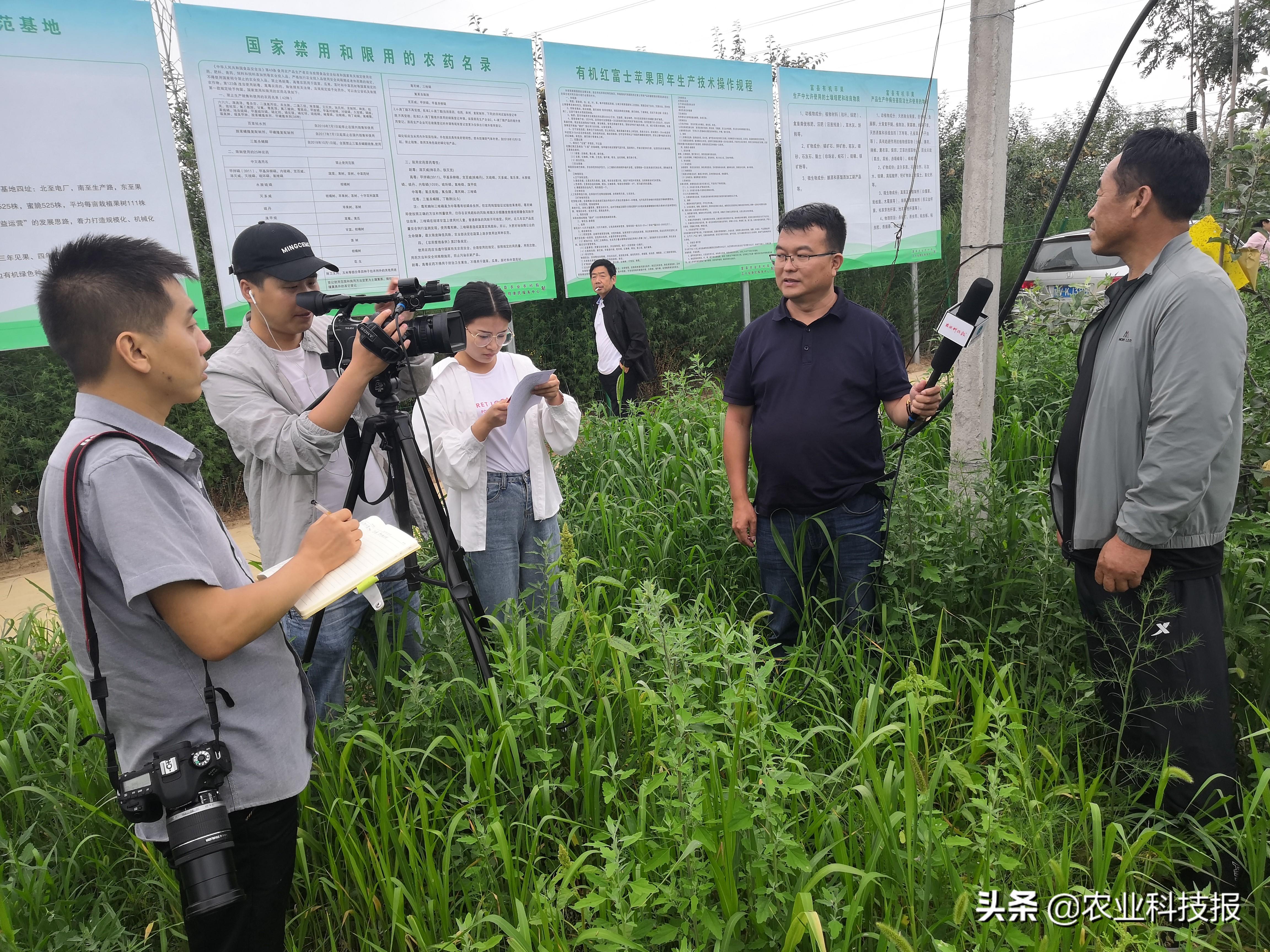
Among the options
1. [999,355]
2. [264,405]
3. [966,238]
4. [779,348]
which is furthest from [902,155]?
[264,405]

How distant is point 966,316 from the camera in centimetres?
230

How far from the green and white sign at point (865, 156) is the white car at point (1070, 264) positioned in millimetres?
2106

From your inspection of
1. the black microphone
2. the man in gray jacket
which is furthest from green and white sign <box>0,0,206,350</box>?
the man in gray jacket

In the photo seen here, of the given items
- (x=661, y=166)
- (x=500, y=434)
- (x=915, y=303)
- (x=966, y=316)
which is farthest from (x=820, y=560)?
(x=915, y=303)

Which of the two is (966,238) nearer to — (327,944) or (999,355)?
(999,355)

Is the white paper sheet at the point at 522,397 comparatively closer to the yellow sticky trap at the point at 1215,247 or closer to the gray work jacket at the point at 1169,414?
the gray work jacket at the point at 1169,414

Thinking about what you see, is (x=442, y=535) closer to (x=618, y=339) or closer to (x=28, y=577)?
(x=28, y=577)

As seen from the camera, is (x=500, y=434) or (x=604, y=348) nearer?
(x=500, y=434)

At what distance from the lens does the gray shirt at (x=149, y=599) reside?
131cm

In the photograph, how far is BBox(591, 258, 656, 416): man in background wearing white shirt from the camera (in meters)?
6.30

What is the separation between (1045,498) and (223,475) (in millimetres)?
5904

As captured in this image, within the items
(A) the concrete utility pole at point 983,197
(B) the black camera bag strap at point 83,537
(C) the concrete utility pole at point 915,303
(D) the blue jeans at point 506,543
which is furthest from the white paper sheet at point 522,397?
(C) the concrete utility pole at point 915,303

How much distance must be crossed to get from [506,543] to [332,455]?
821 mm

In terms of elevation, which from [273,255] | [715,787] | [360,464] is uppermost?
[273,255]
